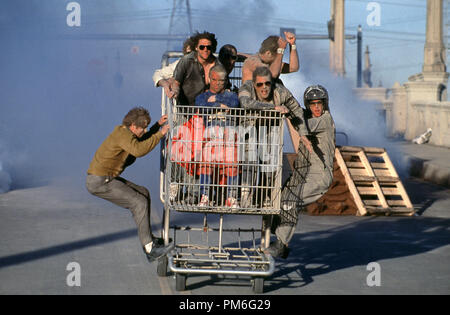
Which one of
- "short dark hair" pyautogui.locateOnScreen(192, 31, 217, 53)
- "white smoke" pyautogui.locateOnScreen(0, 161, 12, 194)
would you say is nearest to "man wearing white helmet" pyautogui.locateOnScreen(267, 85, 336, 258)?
"short dark hair" pyautogui.locateOnScreen(192, 31, 217, 53)

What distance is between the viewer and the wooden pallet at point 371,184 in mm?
13828

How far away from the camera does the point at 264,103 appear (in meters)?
7.50

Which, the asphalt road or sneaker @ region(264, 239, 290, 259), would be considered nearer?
the asphalt road

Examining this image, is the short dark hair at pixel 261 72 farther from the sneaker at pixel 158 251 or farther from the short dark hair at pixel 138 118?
the sneaker at pixel 158 251

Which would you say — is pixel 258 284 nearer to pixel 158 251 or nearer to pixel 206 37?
pixel 158 251

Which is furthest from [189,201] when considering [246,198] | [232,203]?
[246,198]

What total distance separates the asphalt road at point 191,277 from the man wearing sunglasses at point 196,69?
1.77m

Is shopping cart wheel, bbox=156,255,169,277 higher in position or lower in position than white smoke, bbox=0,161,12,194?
lower

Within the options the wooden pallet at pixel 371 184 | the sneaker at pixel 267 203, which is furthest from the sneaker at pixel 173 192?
the wooden pallet at pixel 371 184

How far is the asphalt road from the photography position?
25.7ft

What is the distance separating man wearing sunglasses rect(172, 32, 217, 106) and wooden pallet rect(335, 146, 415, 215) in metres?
5.81

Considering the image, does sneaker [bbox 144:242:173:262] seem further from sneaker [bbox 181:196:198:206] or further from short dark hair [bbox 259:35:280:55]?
short dark hair [bbox 259:35:280:55]

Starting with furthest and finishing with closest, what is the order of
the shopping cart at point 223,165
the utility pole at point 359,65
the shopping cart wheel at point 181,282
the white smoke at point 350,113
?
the utility pole at point 359,65 < the white smoke at point 350,113 < the shopping cart wheel at point 181,282 < the shopping cart at point 223,165

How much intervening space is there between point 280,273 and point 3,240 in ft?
11.4
